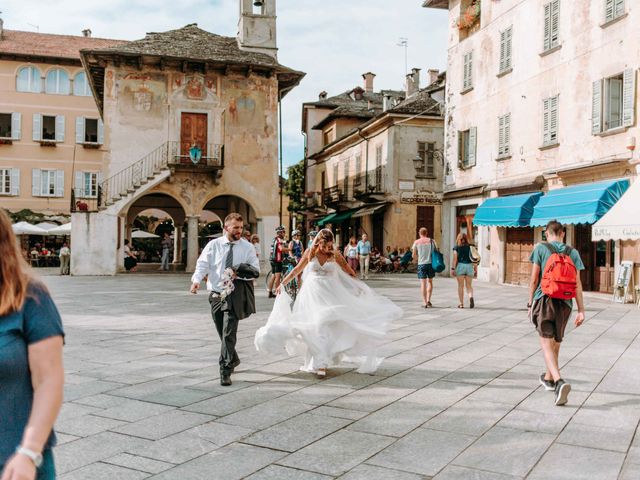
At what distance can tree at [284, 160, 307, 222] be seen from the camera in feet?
184

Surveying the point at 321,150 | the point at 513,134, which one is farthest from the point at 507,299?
the point at 321,150

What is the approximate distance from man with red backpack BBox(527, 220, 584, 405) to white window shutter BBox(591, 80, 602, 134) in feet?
42.9

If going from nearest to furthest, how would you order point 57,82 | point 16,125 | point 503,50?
1. point 503,50
2. point 16,125
3. point 57,82

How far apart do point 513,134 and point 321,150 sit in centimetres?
2680

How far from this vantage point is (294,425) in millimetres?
5520

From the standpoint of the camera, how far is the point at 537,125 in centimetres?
2167

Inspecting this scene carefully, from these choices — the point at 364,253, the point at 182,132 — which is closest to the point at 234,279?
the point at 364,253

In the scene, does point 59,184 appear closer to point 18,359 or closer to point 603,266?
point 603,266

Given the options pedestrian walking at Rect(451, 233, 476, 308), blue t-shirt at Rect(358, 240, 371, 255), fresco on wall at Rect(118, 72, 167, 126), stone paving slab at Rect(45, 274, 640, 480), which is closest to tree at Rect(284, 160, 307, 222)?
fresco on wall at Rect(118, 72, 167, 126)

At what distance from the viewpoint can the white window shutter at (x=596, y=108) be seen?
1845 cm

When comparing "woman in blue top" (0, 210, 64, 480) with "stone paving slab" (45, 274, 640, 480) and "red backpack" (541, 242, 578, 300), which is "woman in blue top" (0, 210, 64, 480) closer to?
"stone paving slab" (45, 274, 640, 480)

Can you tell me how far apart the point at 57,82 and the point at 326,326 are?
141 feet

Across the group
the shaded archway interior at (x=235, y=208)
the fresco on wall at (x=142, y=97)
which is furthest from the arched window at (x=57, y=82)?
the fresco on wall at (x=142, y=97)

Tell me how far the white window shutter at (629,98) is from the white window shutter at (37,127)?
124 feet
